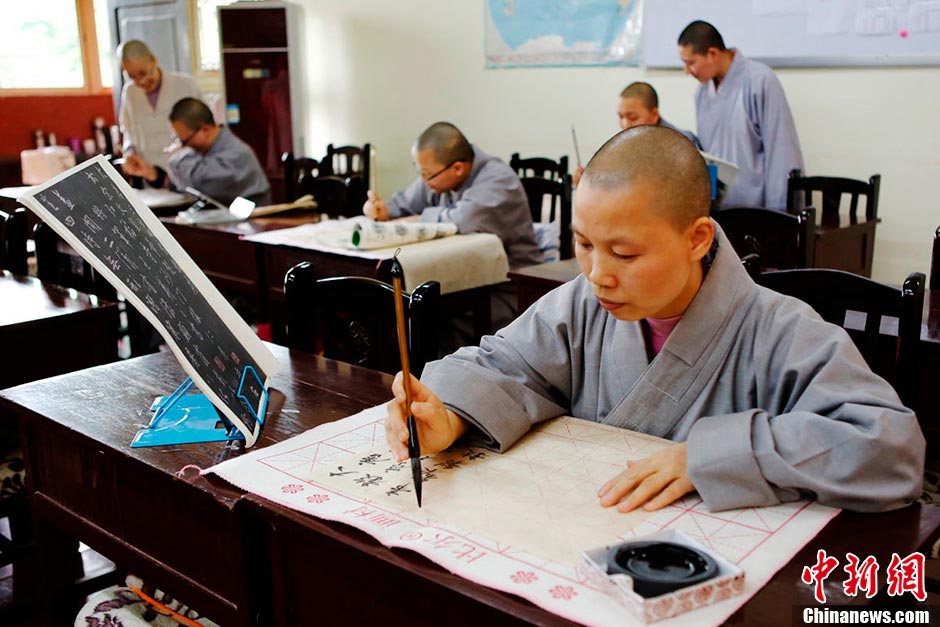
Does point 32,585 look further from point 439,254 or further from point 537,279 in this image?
point 439,254

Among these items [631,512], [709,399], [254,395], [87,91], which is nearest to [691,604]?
[631,512]

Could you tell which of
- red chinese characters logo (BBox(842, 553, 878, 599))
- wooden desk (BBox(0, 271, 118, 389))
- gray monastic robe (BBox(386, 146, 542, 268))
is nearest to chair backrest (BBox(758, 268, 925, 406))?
red chinese characters logo (BBox(842, 553, 878, 599))

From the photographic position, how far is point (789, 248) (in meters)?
2.62

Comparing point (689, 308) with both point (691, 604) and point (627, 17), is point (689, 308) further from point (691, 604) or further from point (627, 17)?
point (627, 17)

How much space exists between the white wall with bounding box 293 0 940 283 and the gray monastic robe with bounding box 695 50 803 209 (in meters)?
0.28

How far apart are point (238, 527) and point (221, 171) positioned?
3669 mm

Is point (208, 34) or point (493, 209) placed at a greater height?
point (208, 34)

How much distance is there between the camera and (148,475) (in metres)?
1.28

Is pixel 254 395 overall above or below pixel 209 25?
below

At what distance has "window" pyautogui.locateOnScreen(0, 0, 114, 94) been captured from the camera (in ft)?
23.3

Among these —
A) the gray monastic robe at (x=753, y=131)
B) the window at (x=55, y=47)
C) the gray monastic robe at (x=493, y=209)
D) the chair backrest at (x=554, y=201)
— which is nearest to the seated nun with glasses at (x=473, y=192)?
the gray monastic robe at (x=493, y=209)

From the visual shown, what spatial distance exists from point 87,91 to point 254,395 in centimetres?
690

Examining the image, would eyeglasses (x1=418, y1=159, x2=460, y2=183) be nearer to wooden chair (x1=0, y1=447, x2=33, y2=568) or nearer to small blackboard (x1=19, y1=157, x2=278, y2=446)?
wooden chair (x1=0, y1=447, x2=33, y2=568)

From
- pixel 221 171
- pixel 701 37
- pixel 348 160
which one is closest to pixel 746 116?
pixel 701 37
